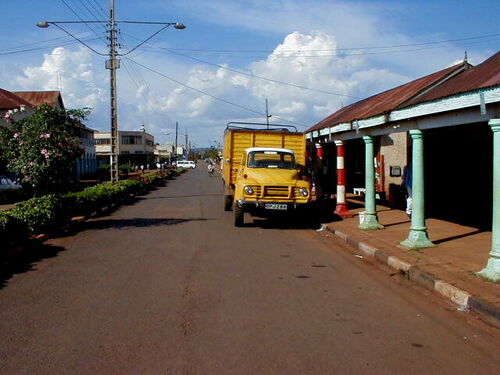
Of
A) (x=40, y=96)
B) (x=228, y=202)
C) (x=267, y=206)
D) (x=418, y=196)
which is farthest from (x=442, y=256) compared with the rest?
(x=40, y=96)

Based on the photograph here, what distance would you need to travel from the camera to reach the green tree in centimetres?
1187

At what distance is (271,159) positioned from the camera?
15141mm

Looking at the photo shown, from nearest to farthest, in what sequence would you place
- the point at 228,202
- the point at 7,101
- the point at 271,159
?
the point at 271,159 < the point at 228,202 < the point at 7,101

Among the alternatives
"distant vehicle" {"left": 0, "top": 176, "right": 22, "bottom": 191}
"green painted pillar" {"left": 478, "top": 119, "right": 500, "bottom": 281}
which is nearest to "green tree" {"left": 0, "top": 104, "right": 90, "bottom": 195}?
"green painted pillar" {"left": 478, "top": 119, "right": 500, "bottom": 281}

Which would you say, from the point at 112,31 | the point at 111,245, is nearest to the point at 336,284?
the point at 111,245

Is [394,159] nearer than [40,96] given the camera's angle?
Yes

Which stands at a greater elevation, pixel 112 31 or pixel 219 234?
pixel 112 31

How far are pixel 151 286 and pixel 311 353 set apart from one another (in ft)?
10.2

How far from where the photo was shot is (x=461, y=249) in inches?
366

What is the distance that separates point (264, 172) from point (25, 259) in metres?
6.79

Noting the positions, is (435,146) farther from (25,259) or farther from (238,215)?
(25,259)

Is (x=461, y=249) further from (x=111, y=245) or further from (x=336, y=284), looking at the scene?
(x=111, y=245)

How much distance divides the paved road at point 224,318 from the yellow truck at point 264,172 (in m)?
3.53

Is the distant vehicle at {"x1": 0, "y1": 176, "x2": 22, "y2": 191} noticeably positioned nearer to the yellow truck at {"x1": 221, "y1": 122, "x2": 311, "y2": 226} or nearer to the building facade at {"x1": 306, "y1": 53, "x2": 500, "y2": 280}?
the yellow truck at {"x1": 221, "y1": 122, "x2": 311, "y2": 226}
